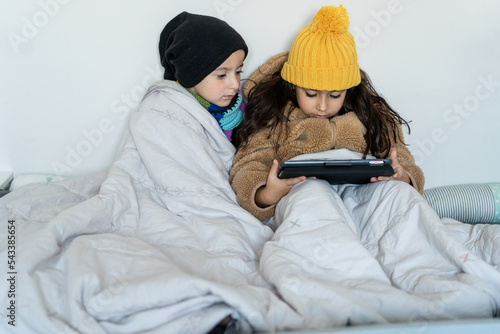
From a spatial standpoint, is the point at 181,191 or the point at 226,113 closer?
the point at 181,191

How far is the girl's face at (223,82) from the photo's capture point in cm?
146

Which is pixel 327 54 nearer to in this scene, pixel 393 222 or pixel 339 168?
pixel 339 168

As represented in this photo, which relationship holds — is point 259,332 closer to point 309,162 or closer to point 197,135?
point 309,162

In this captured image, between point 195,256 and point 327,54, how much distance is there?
67 cm

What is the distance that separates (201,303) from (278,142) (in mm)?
661

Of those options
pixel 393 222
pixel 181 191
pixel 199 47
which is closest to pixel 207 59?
pixel 199 47

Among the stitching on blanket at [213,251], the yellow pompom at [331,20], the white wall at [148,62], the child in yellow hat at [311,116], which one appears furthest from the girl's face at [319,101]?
the stitching on blanket at [213,251]

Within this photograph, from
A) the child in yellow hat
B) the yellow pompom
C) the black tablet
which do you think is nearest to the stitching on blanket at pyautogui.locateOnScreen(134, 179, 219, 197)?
the child in yellow hat

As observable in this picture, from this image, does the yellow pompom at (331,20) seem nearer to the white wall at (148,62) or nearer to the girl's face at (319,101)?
the girl's face at (319,101)

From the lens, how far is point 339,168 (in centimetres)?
120

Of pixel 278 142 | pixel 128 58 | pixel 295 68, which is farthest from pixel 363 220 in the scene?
pixel 128 58

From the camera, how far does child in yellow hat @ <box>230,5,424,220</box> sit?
4.48 feet

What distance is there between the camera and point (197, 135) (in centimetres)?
144

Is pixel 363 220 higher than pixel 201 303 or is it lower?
lower
